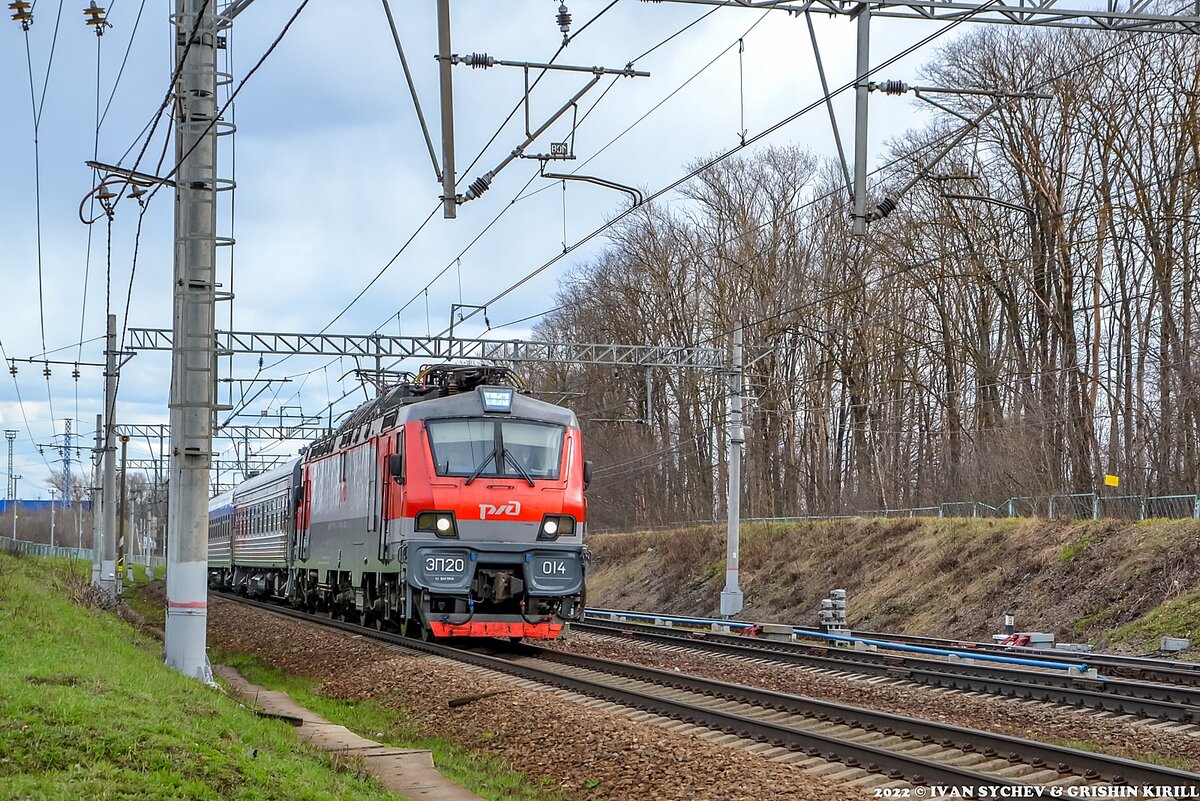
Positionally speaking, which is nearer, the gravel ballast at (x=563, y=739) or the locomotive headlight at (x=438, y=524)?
the gravel ballast at (x=563, y=739)

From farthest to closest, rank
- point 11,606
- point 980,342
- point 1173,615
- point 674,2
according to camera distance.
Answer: point 980,342, point 1173,615, point 11,606, point 674,2

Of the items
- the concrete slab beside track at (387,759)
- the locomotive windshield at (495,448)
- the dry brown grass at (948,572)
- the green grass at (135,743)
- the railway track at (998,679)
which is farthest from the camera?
the dry brown grass at (948,572)

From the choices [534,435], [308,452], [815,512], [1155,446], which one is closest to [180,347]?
[534,435]

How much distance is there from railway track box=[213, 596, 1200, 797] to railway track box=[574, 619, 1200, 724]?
265 cm

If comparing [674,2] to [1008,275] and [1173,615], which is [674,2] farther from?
[1008,275]

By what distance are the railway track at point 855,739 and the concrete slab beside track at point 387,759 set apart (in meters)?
2.55

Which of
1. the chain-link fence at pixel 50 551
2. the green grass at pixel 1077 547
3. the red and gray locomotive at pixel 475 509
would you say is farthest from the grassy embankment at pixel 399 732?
the chain-link fence at pixel 50 551

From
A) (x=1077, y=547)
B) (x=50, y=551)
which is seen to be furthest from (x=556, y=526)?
(x=50, y=551)

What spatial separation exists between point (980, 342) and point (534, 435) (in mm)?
21580

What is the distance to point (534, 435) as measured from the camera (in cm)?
1873

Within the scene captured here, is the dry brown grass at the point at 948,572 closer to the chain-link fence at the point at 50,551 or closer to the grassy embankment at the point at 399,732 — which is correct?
the grassy embankment at the point at 399,732

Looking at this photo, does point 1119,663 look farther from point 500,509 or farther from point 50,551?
point 50,551

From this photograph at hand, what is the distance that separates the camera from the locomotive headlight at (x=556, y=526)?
1838cm

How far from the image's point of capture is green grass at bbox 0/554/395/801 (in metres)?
7.16
